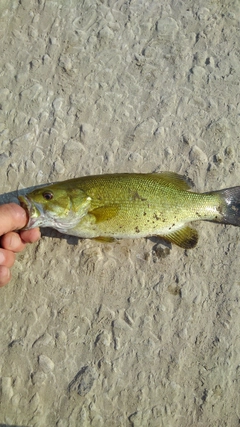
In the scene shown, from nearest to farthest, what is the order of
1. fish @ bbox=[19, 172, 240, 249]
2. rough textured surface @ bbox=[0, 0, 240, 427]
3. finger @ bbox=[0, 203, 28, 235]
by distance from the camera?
finger @ bbox=[0, 203, 28, 235] < fish @ bbox=[19, 172, 240, 249] < rough textured surface @ bbox=[0, 0, 240, 427]

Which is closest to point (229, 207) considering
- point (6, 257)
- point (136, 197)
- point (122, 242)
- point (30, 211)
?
point (136, 197)

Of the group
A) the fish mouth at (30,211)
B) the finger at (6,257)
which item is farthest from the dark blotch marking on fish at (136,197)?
the finger at (6,257)

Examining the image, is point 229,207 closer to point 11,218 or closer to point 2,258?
point 11,218

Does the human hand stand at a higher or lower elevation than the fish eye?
lower

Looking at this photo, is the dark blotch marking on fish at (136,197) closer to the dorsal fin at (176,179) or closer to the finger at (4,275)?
the dorsal fin at (176,179)

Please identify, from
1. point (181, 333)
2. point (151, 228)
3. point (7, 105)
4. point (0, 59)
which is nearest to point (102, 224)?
point (151, 228)

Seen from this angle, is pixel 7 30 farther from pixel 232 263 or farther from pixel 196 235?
pixel 232 263

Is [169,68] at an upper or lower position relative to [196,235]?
upper

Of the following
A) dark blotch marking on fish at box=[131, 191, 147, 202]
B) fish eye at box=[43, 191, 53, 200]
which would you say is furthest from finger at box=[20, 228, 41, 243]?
dark blotch marking on fish at box=[131, 191, 147, 202]

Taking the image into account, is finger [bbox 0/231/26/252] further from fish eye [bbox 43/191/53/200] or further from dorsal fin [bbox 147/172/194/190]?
dorsal fin [bbox 147/172/194/190]
